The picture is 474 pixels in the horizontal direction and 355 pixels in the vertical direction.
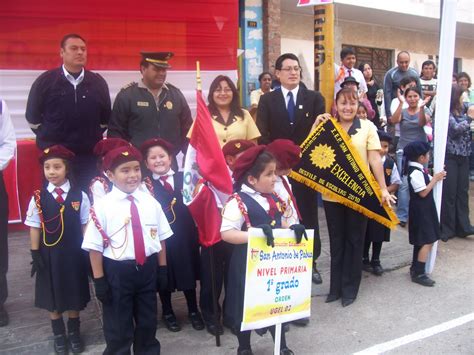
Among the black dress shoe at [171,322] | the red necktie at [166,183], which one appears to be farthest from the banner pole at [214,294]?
the red necktie at [166,183]

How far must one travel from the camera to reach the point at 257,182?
3268mm

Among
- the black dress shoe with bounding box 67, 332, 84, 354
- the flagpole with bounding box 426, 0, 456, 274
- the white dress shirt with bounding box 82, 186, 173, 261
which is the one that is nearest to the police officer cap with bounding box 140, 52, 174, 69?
the white dress shirt with bounding box 82, 186, 173, 261

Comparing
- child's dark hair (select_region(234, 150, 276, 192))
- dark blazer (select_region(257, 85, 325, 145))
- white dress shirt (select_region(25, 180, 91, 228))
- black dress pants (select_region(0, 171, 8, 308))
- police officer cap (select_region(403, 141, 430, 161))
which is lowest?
black dress pants (select_region(0, 171, 8, 308))

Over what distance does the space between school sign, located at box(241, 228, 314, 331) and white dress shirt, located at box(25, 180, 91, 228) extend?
4.42 ft

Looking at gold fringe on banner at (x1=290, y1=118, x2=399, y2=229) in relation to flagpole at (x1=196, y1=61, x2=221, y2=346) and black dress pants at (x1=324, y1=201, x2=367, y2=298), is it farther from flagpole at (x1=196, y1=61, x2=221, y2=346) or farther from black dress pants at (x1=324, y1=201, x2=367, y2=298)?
flagpole at (x1=196, y1=61, x2=221, y2=346)

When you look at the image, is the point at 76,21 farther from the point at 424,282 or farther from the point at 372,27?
the point at 372,27

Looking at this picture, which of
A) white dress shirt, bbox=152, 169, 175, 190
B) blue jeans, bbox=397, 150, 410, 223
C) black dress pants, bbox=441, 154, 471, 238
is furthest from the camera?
blue jeans, bbox=397, 150, 410, 223

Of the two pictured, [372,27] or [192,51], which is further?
[372,27]

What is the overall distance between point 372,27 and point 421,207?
34.6ft

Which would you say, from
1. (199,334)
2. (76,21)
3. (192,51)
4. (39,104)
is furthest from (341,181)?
(76,21)

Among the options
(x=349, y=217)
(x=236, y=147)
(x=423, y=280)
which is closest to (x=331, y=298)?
(x=349, y=217)

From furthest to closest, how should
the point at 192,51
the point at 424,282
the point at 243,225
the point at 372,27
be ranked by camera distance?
the point at 372,27 → the point at 192,51 → the point at 424,282 → the point at 243,225

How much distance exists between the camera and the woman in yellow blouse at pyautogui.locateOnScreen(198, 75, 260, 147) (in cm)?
415

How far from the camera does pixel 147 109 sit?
13.6 ft
